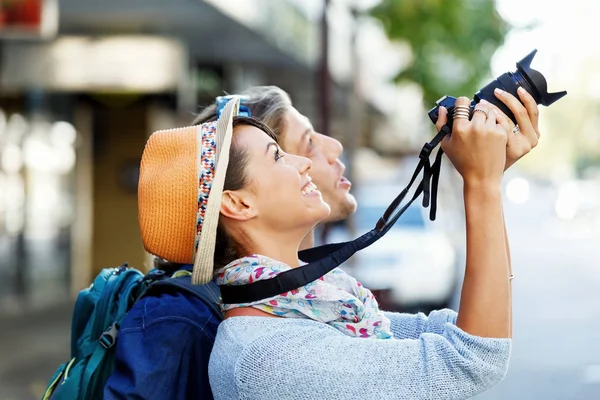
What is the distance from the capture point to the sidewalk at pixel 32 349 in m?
7.98

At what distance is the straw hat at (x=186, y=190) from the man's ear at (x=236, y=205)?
4 cm

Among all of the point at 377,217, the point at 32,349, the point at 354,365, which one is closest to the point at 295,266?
the point at 354,365

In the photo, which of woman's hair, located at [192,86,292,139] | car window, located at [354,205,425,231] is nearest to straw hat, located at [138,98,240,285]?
woman's hair, located at [192,86,292,139]

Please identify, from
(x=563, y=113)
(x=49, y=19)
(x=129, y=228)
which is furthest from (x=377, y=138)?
(x=563, y=113)

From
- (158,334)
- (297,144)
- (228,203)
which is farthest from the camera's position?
(297,144)

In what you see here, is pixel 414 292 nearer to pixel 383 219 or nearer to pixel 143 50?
pixel 143 50

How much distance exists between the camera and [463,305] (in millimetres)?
1512

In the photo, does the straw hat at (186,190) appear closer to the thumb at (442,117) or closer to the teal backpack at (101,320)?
the teal backpack at (101,320)

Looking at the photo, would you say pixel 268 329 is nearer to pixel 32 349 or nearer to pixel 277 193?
pixel 277 193

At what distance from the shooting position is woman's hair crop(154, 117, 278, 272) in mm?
1783

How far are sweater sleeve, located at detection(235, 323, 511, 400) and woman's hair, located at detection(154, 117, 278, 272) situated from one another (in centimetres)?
34

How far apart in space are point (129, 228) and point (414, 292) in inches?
244

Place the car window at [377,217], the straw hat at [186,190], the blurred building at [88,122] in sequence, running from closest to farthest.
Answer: the straw hat at [186,190]
the car window at [377,217]
the blurred building at [88,122]

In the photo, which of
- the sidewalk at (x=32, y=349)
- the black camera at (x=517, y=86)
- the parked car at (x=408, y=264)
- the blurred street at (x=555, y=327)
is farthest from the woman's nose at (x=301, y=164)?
the parked car at (x=408, y=264)
